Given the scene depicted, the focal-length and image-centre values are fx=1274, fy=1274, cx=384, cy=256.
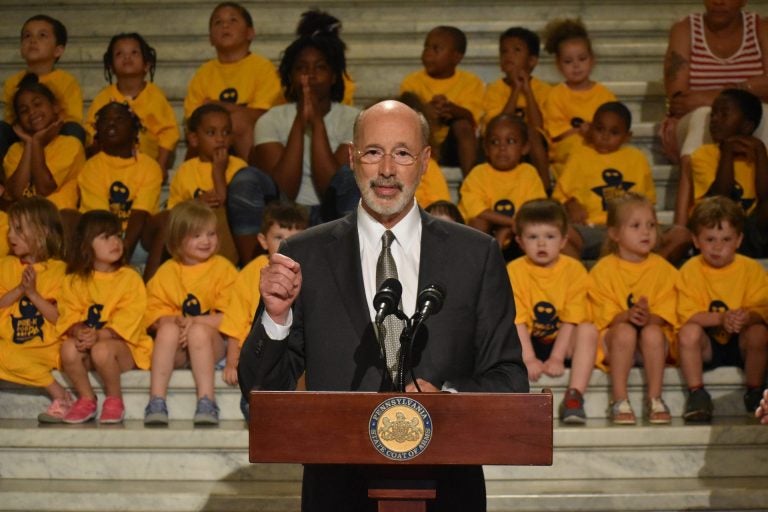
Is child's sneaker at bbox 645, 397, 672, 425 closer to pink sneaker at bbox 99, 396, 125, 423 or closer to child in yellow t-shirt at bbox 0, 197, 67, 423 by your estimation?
pink sneaker at bbox 99, 396, 125, 423

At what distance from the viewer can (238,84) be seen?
6.83 metres

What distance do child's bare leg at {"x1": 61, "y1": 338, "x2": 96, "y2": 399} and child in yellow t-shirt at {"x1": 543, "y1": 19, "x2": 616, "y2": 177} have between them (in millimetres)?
2744

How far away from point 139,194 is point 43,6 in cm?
241

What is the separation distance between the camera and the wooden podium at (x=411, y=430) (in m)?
2.24

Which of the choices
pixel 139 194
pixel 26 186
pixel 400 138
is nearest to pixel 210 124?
pixel 139 194

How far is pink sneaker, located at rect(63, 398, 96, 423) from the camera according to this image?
5.05 metres

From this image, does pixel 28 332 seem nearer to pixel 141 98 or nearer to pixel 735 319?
pixel 141 98

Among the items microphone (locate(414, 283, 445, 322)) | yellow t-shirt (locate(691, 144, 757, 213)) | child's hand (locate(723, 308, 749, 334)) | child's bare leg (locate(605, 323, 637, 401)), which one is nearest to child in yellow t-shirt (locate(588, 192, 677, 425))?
child's bare leg (locate(605, 323, 637, 401))

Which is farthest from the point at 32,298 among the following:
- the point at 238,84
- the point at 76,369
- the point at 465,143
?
the point at 465,143

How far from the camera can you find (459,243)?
2787 mm

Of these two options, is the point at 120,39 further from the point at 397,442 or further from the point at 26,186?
the point at 397,442

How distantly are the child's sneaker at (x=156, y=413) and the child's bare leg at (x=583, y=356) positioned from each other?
1.60 metres

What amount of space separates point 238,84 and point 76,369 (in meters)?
2.24

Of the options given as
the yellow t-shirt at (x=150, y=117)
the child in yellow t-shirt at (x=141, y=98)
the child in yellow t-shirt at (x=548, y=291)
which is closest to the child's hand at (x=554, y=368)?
the child in yellow t-shirt at (x=548, y=291)
